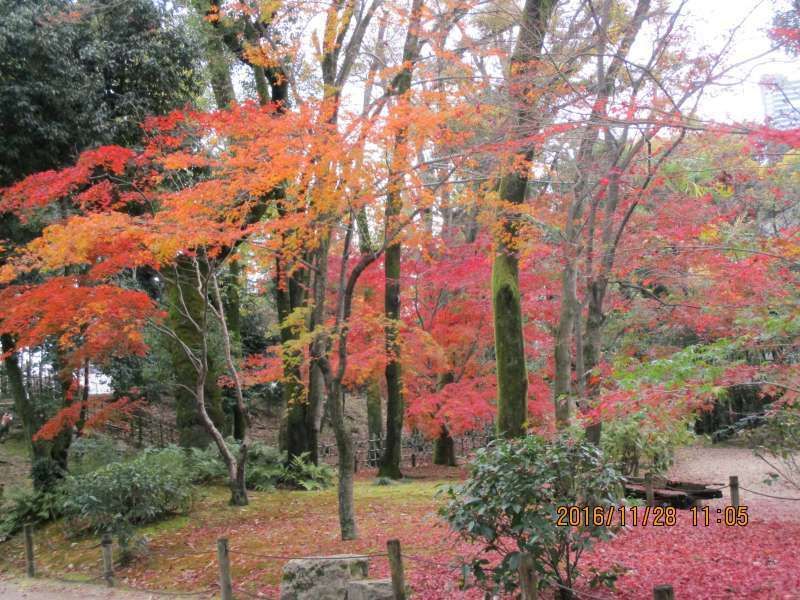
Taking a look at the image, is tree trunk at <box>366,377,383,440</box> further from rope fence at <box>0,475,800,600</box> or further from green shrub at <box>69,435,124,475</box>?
rope fence at <box>0,475,800,600</box>

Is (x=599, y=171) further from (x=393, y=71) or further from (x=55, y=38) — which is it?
(x=55, y=38)

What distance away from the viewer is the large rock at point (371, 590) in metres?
5.47

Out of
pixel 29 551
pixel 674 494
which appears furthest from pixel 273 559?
pixel 674 494

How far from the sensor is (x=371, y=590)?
18.1ft

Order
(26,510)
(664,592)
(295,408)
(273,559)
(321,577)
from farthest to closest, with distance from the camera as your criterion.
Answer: (295,408)
(26,510)
(273,559)
(321,577)
(664,592)

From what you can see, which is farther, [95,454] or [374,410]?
[374,410]

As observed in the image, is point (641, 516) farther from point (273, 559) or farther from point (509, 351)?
point (273, 559)

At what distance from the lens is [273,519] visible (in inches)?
396

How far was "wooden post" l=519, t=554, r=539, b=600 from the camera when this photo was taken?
4.25m

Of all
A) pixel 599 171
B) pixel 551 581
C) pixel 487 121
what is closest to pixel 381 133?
pixel 487 121

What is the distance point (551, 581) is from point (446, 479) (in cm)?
1022

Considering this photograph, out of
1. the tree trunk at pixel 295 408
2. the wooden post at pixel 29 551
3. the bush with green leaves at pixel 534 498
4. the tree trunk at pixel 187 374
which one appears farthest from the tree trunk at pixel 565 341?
the wooden post at pixel 29 551
